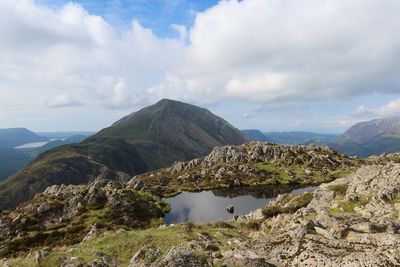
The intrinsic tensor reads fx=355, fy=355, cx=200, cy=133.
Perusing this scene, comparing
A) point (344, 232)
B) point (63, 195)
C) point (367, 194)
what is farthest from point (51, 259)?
point (63, 195)

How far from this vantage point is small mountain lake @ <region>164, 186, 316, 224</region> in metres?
126

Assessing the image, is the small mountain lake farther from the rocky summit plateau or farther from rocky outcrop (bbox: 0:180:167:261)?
rocky outcrop (bbox: 0:180:167:261)

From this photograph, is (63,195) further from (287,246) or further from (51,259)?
(287,246)

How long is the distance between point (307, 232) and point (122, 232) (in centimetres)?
2402

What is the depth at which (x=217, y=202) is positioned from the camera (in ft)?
494

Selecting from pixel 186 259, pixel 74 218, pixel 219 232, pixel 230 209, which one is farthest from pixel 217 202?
pixel 186 259

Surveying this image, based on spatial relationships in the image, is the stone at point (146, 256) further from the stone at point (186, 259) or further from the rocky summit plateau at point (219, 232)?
the stone at point (186, 259)

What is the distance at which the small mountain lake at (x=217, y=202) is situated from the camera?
4942 inches

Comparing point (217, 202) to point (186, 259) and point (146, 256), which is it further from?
point (186, 259)

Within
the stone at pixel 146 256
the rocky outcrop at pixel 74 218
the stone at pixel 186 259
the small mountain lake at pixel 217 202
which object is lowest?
the small mountain lake at pixel 217 202

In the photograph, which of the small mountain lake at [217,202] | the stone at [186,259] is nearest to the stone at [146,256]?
the stone at [186,259]

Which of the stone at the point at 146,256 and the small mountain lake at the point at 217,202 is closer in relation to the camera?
the stone at the point at 146,256

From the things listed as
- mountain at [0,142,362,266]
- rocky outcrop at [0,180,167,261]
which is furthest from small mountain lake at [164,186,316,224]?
rocky outcrop at [0,180,167,261]

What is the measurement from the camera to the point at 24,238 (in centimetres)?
9856
